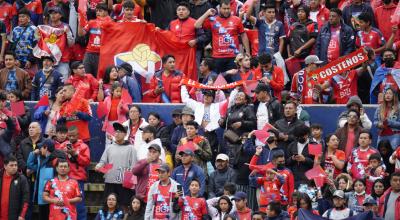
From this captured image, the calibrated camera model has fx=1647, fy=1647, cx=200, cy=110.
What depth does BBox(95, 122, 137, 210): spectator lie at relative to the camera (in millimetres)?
25938

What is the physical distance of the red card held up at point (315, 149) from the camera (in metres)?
25.2

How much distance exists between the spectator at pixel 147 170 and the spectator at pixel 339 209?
2960 mm

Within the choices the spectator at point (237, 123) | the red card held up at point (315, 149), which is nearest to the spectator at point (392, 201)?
the red card held up at point (315, 149)

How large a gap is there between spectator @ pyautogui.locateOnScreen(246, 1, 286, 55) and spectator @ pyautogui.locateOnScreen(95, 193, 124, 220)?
527 centimetres

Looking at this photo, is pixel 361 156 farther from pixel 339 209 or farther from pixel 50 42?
pixel 50 42

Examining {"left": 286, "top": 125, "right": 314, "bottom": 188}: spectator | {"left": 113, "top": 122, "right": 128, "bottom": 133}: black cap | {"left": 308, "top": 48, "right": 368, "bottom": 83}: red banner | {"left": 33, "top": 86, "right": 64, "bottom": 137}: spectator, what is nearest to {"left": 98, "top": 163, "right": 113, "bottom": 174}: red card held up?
{"left": 113, "top": 122, "right": 128, "bottom": 133}: black cap

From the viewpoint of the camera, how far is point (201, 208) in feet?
80.2

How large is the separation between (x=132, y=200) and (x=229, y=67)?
4.42m

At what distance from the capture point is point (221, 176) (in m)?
25.3

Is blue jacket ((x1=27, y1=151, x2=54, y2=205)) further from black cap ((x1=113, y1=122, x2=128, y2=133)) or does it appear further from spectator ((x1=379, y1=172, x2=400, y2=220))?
spectator ((x1=379, y1=172, x2=400, y2=220))

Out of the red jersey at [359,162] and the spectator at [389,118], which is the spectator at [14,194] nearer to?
the red jersey at [359,162]

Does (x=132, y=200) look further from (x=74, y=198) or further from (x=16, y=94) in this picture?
(x=16, y=94)

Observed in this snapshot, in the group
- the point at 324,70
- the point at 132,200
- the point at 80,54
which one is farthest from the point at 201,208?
the point at 80,54

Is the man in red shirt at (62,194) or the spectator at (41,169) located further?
the spectator at (41,169)
